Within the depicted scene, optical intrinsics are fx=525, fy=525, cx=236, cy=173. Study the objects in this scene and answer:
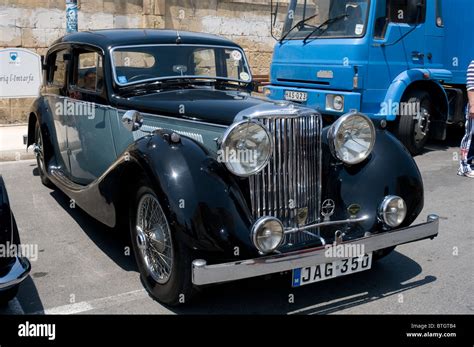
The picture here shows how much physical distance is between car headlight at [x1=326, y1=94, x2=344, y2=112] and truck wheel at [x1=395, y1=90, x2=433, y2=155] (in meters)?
1.05

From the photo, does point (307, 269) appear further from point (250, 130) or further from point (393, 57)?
point (393, 57)

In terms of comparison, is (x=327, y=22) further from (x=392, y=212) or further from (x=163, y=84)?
(x=392, y=212)

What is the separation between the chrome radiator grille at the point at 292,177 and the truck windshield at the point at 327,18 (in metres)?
4.56

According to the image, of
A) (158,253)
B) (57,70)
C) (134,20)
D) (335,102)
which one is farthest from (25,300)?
(134,20)

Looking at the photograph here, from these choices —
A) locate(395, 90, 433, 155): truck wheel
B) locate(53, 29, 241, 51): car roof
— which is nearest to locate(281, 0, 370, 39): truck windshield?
locate(395, 90, 433, 155): truck wheel

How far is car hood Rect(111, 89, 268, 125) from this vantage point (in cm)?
369

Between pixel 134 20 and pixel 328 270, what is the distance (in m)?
9.22

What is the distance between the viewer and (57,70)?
573cm

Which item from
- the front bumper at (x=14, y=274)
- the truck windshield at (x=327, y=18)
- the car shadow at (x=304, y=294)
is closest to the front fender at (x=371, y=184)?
the car shadow at (x=304, y=294)

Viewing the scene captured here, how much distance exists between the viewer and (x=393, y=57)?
7.87m

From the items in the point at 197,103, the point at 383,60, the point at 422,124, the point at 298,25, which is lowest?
the point at 422,124

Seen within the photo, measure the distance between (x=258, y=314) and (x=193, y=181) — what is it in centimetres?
98

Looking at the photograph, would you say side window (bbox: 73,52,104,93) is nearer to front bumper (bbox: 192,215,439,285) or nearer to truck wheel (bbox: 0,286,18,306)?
truck wheel (bbox: 0,286,18,306)
